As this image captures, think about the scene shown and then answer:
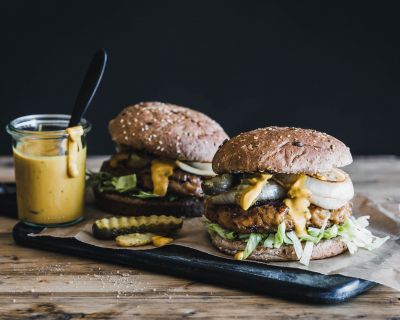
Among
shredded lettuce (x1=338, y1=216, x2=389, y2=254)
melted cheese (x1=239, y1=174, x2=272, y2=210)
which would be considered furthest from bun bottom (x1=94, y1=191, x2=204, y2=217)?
shredded lettuce (x1=338, y1=216, x2=389, y2=254)

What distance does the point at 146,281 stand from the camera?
3.16 metres

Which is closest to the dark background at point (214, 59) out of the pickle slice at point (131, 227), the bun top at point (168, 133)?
the bun top at point (168, 133)

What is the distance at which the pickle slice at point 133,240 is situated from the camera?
11.1 ft

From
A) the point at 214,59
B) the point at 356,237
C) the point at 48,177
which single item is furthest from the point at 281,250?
the point at 214,59

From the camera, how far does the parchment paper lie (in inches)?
123

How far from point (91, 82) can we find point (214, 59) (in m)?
2.48

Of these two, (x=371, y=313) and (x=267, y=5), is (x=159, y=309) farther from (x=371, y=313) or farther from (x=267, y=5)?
(x=267, y=5)

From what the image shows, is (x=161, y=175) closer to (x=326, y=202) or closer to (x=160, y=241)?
(x=160, y=241)

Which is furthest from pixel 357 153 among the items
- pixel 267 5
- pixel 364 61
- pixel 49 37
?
pixel 49 37

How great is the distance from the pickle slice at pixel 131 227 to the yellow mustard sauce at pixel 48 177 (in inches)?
14.0

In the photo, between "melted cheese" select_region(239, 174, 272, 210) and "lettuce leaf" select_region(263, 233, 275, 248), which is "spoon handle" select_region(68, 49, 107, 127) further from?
"lettuce leaf" select_region(263, 233, 275, 248)

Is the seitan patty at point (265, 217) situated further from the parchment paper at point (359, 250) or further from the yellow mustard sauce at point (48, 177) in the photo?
the yellow mustard sauce at point (48, 177)

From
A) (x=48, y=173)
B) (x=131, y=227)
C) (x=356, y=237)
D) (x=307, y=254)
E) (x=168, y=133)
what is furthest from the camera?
(x=168, y=133)

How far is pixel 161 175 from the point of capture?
3979mm
